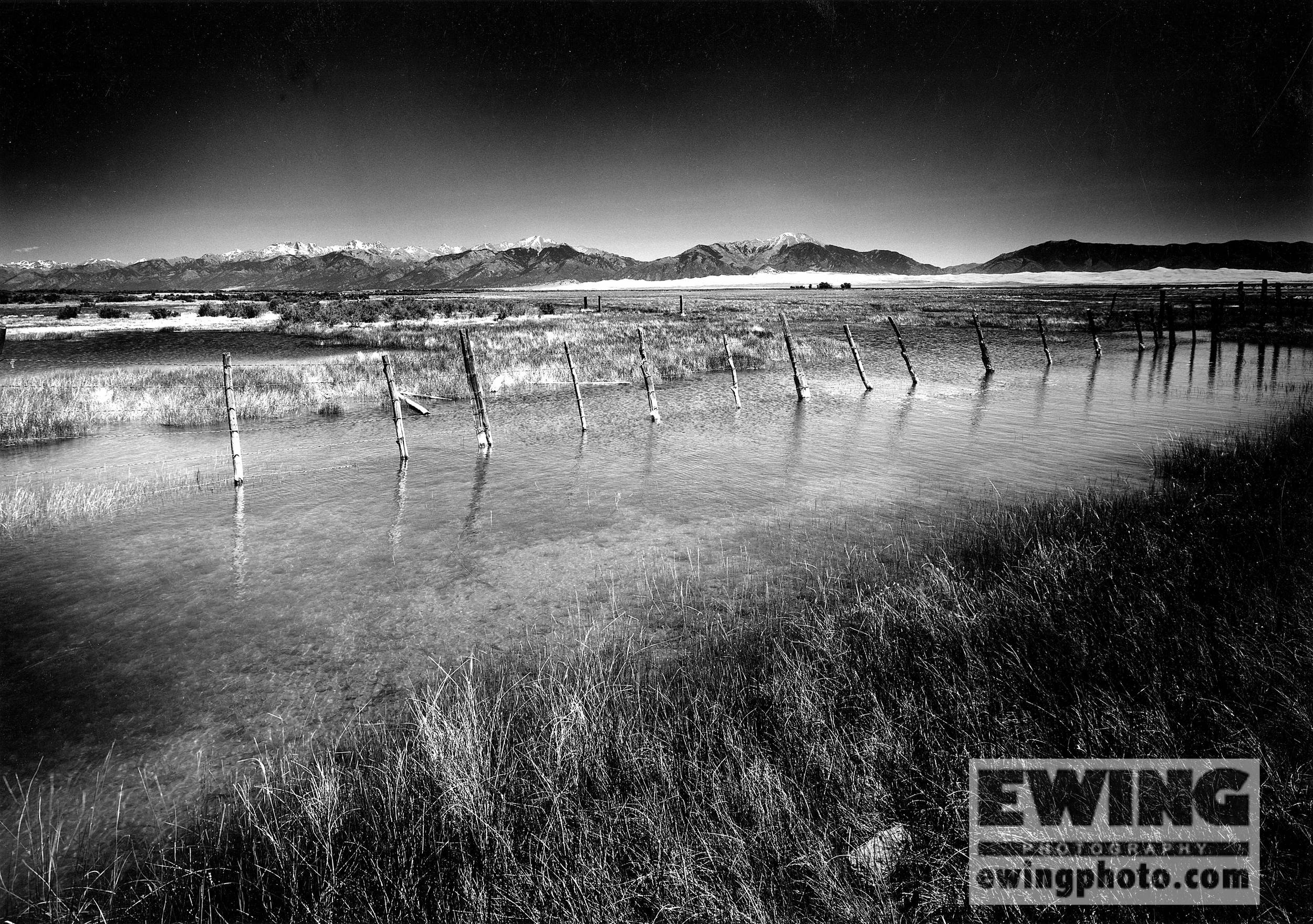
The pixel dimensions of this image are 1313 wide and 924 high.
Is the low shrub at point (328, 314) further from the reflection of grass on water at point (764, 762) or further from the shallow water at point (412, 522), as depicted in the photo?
the reflection of grass on water at point (764, 762)

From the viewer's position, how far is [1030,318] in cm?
5306

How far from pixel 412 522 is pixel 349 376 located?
16.2 metres

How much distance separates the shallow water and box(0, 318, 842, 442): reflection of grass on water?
1789 mm

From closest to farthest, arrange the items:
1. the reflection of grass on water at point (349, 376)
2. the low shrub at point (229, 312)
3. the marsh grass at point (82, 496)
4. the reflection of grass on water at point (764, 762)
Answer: the reflection of grass on water at point (764, 762), the marsh grass at point (82, 496), the reflection of grass on water at point (349, 376), the low shrub at point (229, 312)

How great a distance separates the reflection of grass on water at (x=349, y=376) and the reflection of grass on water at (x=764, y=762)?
18185mm

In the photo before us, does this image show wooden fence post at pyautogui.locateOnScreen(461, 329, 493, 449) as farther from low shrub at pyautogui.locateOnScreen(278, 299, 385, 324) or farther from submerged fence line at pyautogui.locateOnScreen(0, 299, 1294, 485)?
low shrub at pyautogui.locateOnScreen(278, 299, 385, 324)

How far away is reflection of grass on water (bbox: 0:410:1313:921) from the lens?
299cm

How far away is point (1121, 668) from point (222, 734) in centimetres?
691

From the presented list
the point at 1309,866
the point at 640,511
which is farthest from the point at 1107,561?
the point at 640,511

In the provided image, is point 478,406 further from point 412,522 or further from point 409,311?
point 409,311

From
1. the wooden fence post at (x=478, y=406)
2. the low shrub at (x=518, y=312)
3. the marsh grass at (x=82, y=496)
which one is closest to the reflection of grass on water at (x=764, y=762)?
the marsh grass at (x=82, y=496)

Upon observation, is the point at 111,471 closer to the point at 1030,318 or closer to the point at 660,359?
the point at 660,359

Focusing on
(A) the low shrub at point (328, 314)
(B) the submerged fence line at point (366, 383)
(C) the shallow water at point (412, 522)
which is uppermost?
(A) the low shrub at point (328, 314)

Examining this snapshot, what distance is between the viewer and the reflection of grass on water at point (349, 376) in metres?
18.6
